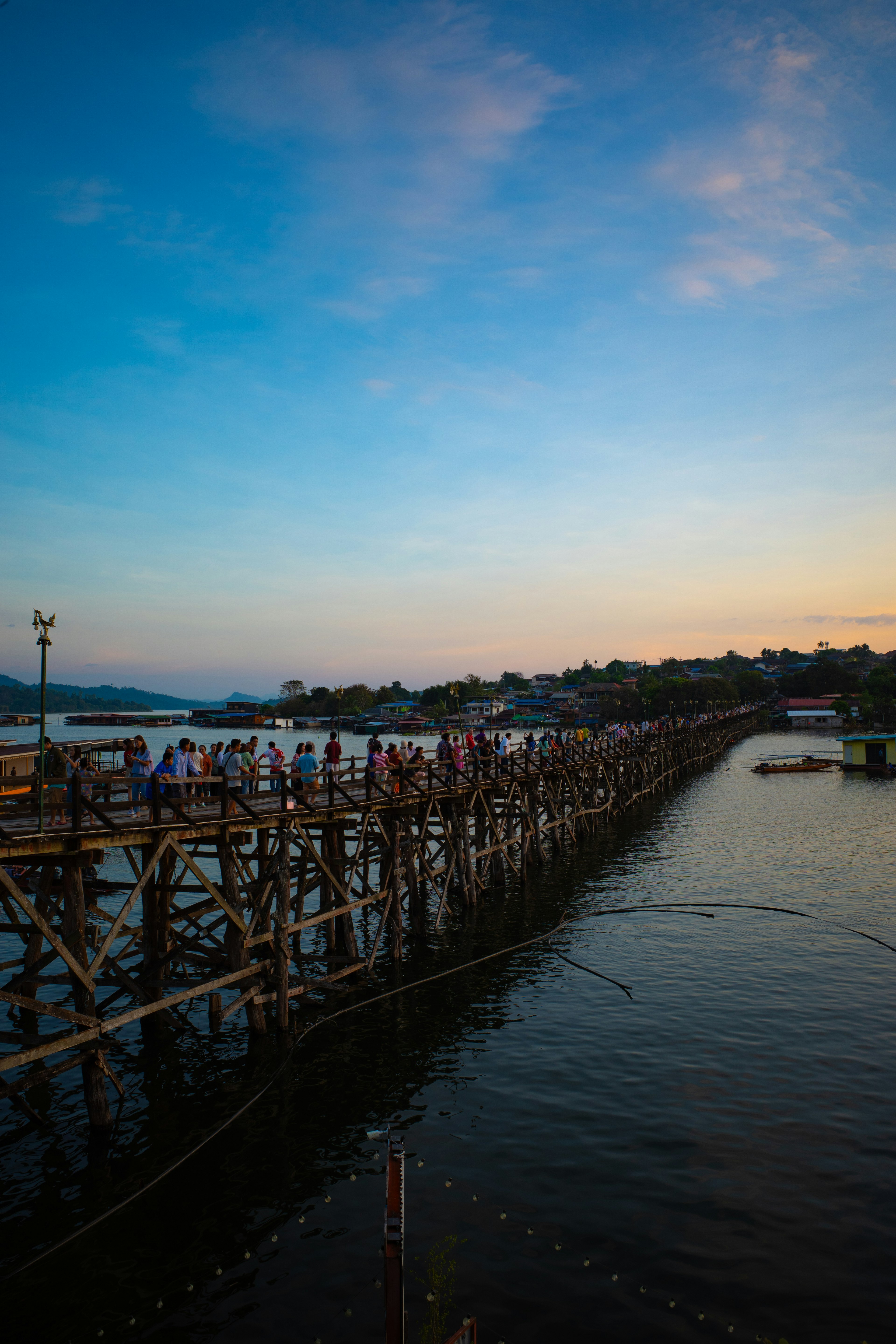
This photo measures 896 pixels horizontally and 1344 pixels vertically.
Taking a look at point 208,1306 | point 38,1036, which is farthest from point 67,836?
point 208,1306

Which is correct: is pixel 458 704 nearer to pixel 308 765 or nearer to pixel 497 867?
pixel 497 867

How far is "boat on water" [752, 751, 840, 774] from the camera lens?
247 feet

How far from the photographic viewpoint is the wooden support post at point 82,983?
11.2m

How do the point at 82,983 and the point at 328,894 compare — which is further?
the point at 328,894

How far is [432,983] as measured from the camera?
1830 centimetres

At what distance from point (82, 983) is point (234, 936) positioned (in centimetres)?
356

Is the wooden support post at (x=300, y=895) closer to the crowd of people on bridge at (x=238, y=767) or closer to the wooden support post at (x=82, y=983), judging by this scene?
the crowd of people on bridge at (x=238, y=767)

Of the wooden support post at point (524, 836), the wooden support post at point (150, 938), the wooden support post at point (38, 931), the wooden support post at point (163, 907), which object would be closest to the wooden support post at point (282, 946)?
the wooden support post at point (163, 907)

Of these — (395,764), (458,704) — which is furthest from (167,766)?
(458,704)

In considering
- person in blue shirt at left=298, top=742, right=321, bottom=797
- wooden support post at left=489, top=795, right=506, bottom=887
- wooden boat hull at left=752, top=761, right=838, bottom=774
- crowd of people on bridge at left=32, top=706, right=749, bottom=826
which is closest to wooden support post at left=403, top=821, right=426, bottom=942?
crowd of people on bridge at left=32, top=706, right=749, bottom=826

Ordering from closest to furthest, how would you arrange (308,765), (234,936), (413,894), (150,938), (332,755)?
(234,936) → (150,938) → (308,765) → (332,755) → (413,894)

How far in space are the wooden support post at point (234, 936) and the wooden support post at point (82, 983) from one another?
2976mm

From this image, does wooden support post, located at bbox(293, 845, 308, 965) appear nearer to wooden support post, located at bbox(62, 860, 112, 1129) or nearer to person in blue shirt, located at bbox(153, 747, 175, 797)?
person in blue shirt, located at bbox(153, 747, 175, 797)

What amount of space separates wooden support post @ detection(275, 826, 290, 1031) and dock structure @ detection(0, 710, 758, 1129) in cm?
4
